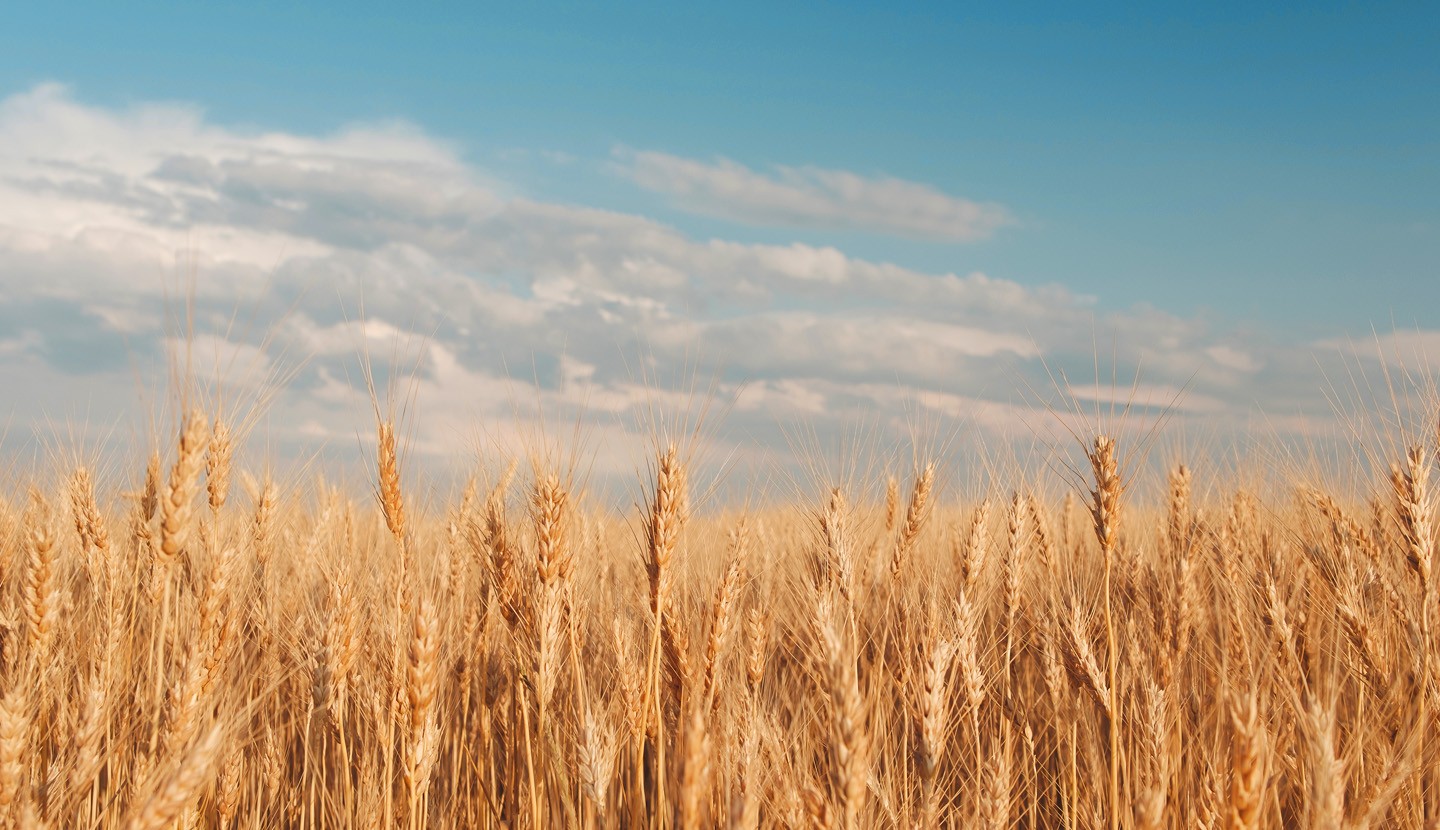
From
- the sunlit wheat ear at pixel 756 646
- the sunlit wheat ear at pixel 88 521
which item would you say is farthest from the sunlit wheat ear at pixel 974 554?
the sunlit wheat ear at pixel 88 521

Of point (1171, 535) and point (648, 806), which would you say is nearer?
point (648, 806)

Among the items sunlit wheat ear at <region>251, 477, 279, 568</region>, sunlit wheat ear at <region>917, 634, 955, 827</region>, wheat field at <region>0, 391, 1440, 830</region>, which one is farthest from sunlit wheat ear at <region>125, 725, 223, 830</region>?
sunlit wheat ear at <region>251, 477, 279, 568</region>

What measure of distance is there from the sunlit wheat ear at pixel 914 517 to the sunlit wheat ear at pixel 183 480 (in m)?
2.89

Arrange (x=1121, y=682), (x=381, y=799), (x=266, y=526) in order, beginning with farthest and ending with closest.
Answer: (x=266, y=526) < (x=1121, y=682) < (x=381, y=799)

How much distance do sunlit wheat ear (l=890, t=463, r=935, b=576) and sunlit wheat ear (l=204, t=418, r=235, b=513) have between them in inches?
110

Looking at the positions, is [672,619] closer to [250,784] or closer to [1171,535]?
[250,784]

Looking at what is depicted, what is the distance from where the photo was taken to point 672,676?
288 cm

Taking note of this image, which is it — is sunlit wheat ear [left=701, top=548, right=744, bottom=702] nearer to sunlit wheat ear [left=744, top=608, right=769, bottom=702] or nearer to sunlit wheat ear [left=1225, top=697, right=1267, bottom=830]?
sunlit wheat ear [left=744, top=608, right=769, bottom=702]

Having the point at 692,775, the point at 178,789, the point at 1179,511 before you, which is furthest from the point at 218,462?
the point at 1179,511

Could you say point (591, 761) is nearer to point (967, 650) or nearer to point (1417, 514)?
point (967, 650)

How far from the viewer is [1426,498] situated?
10.3 feet

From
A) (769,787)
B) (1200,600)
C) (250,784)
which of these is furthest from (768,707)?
(1200,600)

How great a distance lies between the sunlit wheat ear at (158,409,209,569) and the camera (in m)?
2.66

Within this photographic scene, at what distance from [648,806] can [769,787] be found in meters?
0.72
